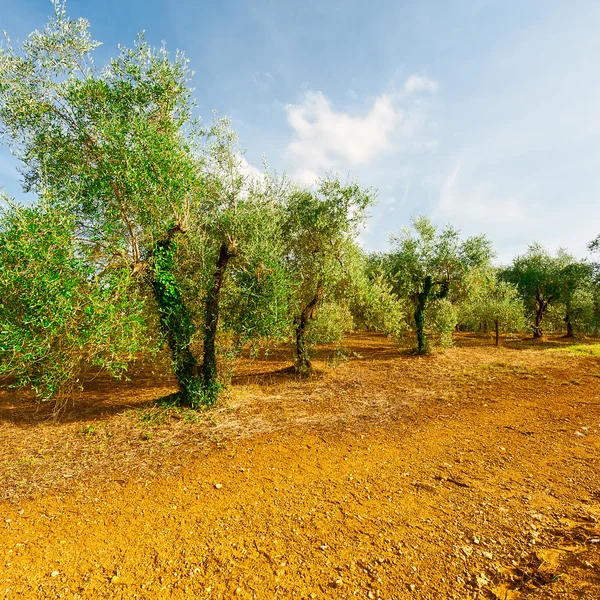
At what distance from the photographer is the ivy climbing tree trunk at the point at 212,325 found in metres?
13.6

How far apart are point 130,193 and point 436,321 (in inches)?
926

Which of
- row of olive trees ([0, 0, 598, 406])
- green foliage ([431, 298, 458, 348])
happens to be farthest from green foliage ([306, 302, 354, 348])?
green foliage ([431, 298, 458, 348])

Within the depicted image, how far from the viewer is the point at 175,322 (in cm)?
1288

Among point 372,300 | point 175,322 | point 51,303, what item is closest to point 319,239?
point 372,300

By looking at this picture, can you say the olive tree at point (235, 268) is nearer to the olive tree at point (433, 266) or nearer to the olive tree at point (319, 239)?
the olive tree at point (319, 239)

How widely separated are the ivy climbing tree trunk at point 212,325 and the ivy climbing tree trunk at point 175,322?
0.41m

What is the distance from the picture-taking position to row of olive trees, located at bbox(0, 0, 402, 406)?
8.95 metres

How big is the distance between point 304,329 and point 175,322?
758 centimetres

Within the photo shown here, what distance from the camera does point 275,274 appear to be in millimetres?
13023

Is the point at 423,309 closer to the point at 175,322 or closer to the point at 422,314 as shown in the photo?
the point at 422,314

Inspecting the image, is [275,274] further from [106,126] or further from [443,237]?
[443,237]

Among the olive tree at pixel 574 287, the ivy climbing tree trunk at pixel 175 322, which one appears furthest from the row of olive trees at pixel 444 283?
the ivy climbing tree trunk at pixel 175 322

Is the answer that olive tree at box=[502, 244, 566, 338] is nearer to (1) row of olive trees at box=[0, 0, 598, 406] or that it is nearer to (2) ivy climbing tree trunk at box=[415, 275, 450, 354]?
(2) ivy climbing tree trunk at box=[415, 275, 450, 354]

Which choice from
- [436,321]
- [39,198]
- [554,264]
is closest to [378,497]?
[39,198]
